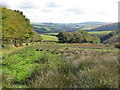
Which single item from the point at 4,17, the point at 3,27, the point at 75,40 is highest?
the point at 4,17

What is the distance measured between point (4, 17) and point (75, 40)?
58476mm

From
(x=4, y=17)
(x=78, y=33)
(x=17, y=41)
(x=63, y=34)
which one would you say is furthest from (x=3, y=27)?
(x=78, y=33)

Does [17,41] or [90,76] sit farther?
[17,41]

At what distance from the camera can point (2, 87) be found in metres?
4.32

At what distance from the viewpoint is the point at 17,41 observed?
126 feet

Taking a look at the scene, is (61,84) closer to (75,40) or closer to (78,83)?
(78,83)

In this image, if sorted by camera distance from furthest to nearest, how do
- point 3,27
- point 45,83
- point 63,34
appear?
point 63,34, point 3,27, point 45,83

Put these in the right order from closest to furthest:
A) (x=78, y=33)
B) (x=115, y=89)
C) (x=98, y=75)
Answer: (x=115, y=89) < (x=98, y=75) < (x=78, y=33)

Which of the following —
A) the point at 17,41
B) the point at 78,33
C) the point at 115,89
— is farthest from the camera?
the point at 78,33

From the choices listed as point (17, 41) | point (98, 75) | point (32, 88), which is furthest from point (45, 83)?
point (17, 41)

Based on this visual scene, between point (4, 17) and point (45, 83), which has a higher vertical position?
point (4, 17)

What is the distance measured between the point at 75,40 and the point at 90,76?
7477 cm

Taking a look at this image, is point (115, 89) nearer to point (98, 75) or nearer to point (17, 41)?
point (98, 75)

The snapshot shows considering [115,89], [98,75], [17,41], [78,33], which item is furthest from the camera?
[78,33]
